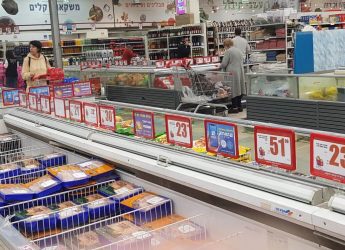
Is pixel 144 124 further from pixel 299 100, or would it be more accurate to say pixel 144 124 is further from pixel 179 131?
pixel 299 100

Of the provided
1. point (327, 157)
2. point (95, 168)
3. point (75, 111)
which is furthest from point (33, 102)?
point (327, 157)

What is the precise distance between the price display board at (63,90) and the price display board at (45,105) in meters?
0.63

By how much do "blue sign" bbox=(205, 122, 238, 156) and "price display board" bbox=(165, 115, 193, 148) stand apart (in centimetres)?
10

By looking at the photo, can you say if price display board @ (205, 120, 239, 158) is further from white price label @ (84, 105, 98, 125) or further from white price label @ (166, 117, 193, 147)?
white price label @ (84, 105, 98, 125)

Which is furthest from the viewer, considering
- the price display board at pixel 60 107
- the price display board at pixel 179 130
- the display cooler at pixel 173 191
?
the price display board at pixel 60 107

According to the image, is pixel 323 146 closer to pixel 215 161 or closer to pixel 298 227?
pixel 298 227

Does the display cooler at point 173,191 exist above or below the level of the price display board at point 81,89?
below

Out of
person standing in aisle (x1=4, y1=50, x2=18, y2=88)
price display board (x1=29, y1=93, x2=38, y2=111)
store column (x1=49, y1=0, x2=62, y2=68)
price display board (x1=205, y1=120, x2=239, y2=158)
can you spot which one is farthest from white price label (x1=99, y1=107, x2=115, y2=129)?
person standing in aisle (x1=4, y1=50, x2=18, y2=88)

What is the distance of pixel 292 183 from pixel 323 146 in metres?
0.20

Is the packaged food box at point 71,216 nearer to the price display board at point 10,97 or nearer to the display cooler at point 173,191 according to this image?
the display cooler at point 173,191

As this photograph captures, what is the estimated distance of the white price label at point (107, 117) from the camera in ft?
8.86

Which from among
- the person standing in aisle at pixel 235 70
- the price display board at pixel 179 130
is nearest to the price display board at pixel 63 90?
the price display board at pixel 179 130

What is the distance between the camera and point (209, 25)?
656 inches

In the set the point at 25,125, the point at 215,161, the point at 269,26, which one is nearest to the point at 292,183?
the point at 215,161
